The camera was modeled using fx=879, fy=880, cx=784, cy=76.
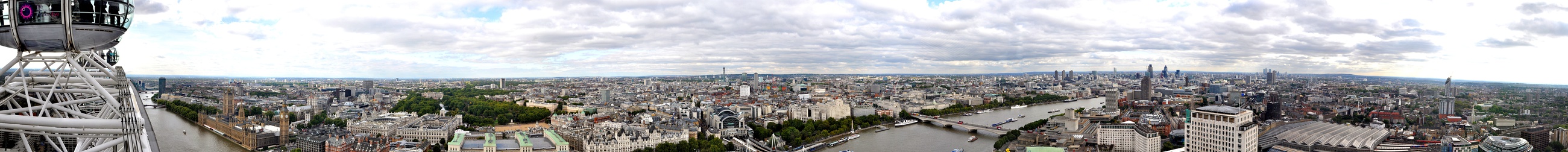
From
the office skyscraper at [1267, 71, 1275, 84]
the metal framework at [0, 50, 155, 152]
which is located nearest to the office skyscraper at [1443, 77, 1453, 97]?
the office skyscraper at [1267, 71, 1275, 84]

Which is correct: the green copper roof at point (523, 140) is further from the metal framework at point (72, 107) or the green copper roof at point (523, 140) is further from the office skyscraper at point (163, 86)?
the office skyscraper at point (163, 86)

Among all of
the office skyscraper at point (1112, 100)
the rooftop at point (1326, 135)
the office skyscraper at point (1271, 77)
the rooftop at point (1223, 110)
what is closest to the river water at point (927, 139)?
the office skyscraper at point (1112, 100)

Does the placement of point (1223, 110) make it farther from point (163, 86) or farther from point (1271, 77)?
point (163, 86)

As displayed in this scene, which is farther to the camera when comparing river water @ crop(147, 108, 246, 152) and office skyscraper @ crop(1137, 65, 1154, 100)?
office skyscraper @ crop(1137, 65, 1154, 100)

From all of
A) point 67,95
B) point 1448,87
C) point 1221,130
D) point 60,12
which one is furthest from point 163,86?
point 1448,87

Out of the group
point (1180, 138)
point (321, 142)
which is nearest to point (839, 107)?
point (1180, 138)

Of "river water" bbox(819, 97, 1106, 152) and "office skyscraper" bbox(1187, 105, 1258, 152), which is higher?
"office skyscraper" bbox(1187, 105, 1258, 152)

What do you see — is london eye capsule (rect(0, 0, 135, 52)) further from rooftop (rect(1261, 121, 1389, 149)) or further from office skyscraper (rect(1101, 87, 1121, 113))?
office skyscraper (rect(1101, 87, 1121, 113))
